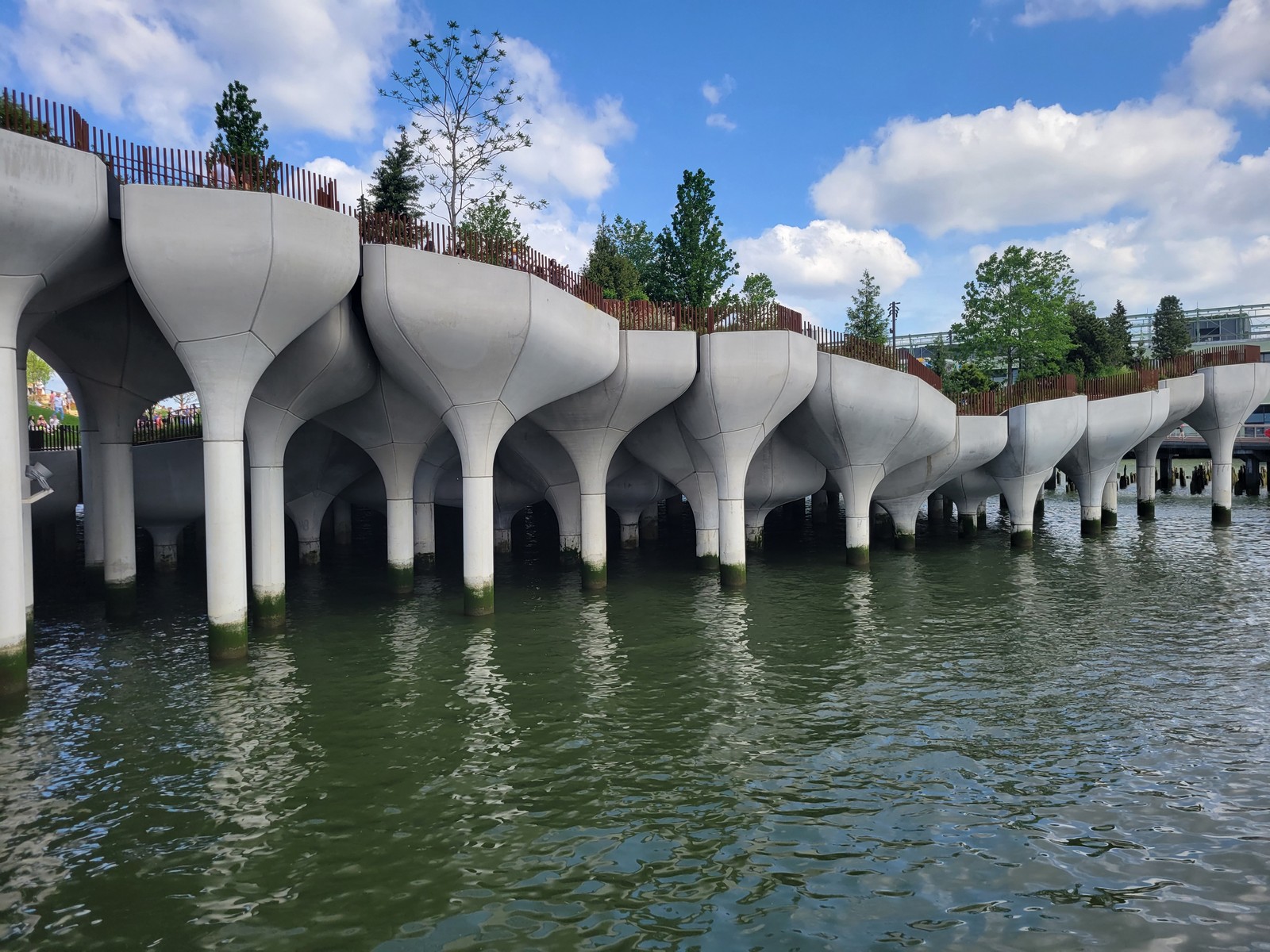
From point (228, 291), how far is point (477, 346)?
552 centimetres

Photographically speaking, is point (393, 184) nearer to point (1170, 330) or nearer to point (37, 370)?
point (37, 370)

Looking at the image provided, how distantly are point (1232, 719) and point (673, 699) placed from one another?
8372 millimetres

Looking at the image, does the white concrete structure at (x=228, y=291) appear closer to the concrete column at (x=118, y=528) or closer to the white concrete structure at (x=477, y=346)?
the white concrete structure at (x=477, y=346)

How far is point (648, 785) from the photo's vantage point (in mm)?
10234

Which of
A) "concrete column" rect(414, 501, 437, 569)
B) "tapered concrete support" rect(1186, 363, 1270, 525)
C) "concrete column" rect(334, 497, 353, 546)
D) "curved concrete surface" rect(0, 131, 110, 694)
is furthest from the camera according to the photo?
"tapered concrete support" rect(1186, 363, 1270, 525)

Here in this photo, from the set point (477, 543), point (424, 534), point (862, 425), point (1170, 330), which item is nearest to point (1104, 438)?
point (862, 425)

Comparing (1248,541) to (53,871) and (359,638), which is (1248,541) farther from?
(53,871)

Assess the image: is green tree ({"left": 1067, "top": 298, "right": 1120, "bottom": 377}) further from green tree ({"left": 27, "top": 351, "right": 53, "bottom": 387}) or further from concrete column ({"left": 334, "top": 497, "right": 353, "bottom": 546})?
green tree ({"left": 27, "top": 351, "right": 53, "bottom": 387})

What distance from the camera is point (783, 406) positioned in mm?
25125

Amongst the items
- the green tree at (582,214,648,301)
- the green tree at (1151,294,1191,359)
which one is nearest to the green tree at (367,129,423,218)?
the green tree at (582,214,648,301)

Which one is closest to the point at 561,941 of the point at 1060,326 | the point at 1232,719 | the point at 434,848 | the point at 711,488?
the point at 434,848

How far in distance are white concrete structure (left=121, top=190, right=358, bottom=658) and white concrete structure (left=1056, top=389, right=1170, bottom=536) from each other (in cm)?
2979

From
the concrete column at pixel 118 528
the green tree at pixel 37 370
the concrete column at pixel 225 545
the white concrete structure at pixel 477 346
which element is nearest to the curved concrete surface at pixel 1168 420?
the white concrete structure at pixel 477 346

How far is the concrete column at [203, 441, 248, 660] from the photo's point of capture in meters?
15.9
